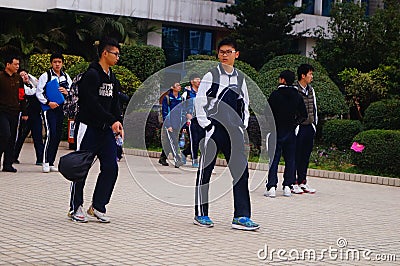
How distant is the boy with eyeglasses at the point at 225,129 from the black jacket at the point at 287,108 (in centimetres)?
302

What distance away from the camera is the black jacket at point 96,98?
8242 millimetres

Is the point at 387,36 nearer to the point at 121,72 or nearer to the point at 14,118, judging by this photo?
the point at 121,72

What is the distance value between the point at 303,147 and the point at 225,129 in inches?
163

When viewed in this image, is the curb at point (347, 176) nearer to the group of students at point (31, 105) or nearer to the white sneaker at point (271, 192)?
the group of students at point (31, 105)

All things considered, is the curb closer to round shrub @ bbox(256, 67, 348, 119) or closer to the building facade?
round shrub @ bbox(256, 67, 348, 119)

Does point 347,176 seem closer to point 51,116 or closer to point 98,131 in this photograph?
point 51,116

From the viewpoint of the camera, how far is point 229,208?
10.1m

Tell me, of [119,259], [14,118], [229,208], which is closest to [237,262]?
[119,259]

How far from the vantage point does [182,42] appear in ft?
105

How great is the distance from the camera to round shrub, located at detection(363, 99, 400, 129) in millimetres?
18328

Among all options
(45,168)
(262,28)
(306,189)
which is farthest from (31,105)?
(262,28)

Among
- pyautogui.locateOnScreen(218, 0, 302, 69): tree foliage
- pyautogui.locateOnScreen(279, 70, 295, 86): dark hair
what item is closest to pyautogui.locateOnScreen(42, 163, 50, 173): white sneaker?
pyautogui.locateOnScreen(279, 70, 295, 86): dark hair

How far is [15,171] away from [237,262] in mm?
7616

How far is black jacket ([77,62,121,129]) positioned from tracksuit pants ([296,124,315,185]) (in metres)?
Answer: 4.44
